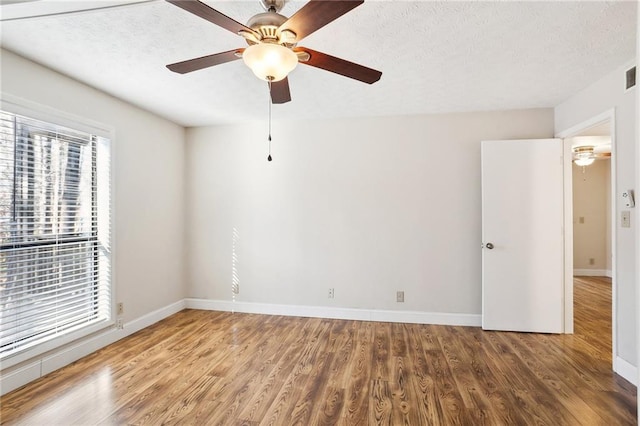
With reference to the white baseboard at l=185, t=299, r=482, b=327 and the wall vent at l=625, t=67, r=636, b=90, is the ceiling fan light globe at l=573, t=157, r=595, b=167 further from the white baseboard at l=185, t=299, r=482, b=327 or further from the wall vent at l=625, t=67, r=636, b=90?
the white baseboard at l=185, t=299, r=482, b=327

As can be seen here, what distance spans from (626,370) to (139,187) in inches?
193

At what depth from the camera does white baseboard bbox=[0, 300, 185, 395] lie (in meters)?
2.33

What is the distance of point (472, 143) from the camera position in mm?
3701

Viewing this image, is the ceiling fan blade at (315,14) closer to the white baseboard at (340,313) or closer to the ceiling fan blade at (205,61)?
the ceiling fan blade at (205,61)

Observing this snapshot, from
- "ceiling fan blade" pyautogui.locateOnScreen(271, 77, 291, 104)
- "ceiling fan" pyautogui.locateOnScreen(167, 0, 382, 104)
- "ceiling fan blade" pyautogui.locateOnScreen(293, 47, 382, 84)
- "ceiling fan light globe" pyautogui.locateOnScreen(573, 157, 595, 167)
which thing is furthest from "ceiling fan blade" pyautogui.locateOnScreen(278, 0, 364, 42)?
"ceiling fan light globe" pyautogui.locateOnScreen(573, 157, 595, 167)

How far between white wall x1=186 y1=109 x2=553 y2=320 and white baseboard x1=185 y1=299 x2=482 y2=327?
0.24 ft

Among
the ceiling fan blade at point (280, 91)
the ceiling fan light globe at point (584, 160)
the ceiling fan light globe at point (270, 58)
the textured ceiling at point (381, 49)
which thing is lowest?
the ceiling fan light globe at point (270, 58)

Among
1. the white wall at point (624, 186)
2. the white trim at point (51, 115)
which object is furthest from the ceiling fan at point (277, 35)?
the white wall at point (624, 186)

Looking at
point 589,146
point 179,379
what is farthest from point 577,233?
point 179,379

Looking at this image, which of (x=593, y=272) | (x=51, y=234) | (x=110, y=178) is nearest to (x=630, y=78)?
(x=110, y=178)

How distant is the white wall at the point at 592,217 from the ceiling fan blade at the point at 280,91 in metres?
7.04

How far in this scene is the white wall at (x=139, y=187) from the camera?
9.02 feet

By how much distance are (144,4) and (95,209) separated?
2.16 metres

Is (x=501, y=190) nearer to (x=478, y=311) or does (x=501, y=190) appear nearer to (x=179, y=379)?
(x=478, y=311)
